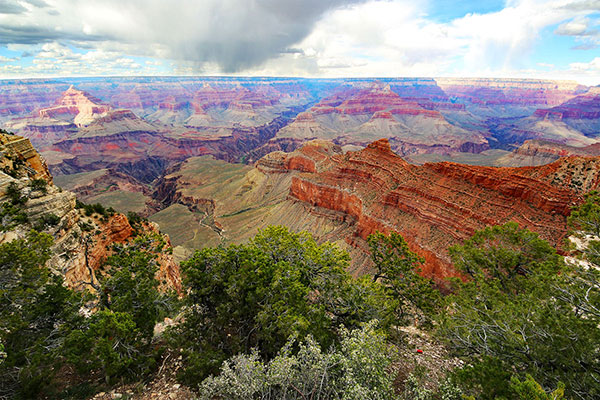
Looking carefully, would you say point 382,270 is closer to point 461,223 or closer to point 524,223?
point 461,223

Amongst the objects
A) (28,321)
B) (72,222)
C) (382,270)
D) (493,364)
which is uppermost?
(493,364)

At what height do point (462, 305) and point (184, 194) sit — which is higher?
point (462, 305)

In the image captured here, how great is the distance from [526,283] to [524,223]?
2159 cm

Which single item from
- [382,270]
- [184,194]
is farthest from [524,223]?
[184,194]

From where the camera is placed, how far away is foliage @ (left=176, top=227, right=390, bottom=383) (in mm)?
12867

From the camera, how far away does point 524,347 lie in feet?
32.1

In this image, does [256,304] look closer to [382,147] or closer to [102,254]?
[102,254]

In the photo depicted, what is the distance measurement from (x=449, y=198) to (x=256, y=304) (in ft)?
119

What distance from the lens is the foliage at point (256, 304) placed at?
12.9 metres

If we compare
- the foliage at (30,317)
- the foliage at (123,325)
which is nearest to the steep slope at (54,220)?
the foliage at (123,325)

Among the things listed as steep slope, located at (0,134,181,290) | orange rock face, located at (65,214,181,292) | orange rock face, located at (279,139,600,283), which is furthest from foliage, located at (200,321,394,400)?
orange rock face, located at (279,139,600,283)

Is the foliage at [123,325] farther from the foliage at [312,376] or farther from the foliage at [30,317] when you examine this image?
the foliage at [312,376]

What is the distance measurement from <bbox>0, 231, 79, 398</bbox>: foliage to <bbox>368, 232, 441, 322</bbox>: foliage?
761 inches

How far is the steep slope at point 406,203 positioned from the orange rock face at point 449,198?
0.35ft
